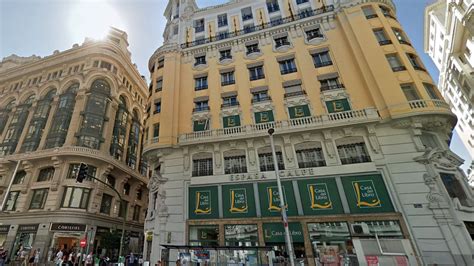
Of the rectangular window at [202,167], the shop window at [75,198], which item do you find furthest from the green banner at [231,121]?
the shop window at [75,198]

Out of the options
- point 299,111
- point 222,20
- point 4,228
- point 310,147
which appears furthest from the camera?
point 222,20

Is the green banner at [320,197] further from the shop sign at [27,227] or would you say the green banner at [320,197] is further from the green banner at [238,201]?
the shop sign at [27,227]

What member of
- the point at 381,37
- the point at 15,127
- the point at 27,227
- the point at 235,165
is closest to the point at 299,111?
the point at 235,165

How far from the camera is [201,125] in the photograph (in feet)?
69.7

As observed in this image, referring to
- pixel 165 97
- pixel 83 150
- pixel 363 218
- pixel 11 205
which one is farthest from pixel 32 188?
pixel 363 218

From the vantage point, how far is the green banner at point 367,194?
14945 mm

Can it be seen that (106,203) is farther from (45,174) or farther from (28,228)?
(45,174)

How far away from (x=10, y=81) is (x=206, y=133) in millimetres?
45399

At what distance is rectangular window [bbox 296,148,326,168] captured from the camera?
17.3m

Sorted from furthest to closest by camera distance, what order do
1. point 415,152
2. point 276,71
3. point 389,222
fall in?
point 276,71 → point 415,152 → point 389,222

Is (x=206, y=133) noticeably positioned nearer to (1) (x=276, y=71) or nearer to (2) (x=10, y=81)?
(1) (x=276, y=71)

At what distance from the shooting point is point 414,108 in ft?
53.6

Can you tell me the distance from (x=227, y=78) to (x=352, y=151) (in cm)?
1383

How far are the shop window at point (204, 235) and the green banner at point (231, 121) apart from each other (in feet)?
28.8
